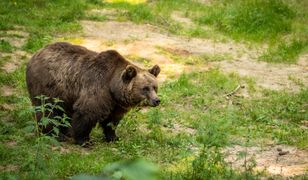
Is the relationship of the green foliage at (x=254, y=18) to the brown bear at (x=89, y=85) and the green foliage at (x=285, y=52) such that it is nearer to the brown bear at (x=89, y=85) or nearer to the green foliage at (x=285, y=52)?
the green foliage at (x=285, y=52)

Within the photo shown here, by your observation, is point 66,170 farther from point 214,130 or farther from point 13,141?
point 214,130

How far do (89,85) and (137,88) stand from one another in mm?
725

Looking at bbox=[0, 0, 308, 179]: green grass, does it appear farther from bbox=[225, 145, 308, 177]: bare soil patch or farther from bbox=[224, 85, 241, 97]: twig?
bbox=[225, 145, 308, 177]: bare soil patch

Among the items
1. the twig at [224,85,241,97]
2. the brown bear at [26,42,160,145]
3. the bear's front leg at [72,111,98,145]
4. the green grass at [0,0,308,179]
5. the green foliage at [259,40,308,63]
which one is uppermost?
the brown bear at [26,42,160,145]

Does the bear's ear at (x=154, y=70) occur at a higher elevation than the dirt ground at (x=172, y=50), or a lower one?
higher

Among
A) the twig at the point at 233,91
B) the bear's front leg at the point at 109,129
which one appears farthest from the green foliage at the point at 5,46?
the twig at the point at 233,91

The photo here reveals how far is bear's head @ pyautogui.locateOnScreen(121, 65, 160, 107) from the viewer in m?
7.74

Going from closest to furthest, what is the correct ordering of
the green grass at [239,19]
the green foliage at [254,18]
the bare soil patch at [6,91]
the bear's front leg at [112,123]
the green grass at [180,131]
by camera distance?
the green grass at [180,131], the bear's front leg at [112,123], the bare soil patch at [6,91], the green grass at [239,19], the green foliage at [254,18]

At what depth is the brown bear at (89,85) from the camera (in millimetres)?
7773

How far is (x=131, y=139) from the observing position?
8211 mm

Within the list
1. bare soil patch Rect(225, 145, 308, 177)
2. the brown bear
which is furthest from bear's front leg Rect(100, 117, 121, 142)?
bare soil patch Rect(225, 145, 308, 177)

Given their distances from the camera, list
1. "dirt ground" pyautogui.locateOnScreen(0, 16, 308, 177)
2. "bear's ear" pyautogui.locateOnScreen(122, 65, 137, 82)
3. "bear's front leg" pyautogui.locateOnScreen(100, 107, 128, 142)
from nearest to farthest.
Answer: "bear's ear" pyautogui.locateOnScreen(122, 65, 137, 82), "bear's front leg" pyautogui.locateOnScreen(100, 107, 128, 142), "dirt ground" pyautogui.locateOnScreen(0, 16, 308, 177)

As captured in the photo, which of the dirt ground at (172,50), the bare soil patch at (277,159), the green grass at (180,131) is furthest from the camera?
the dirt ground at (172,50)

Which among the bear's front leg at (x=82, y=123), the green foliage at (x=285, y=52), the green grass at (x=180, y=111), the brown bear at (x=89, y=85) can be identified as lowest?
the green foliage at (x=285, y=52)
